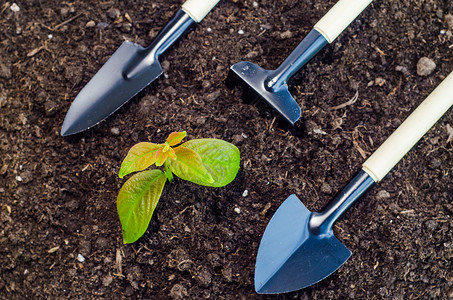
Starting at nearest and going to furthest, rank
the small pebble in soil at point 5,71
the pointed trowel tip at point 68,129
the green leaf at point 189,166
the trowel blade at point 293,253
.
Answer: the green leaf at point 189,166, the trowel blade at point 293,253, the pointed trowel tip at point 68,129, the small pebble in soil at point 5,71

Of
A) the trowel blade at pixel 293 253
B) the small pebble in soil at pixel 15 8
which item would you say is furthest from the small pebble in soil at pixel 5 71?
the trowel blade at pixel 293 253

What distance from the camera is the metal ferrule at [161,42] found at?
1.53 m

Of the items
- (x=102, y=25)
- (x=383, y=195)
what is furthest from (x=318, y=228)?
(x=102, y=25)

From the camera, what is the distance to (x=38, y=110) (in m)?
1.58

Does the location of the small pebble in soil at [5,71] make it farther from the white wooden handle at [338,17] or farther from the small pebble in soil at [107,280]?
the white wooden handle at [338,17]

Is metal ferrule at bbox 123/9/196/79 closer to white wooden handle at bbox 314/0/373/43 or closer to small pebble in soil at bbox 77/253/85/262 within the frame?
white wooden handle at bbox 314/0/373/43

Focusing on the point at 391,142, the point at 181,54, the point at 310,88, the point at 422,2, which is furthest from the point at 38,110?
the point at 422,2

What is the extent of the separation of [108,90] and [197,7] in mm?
387

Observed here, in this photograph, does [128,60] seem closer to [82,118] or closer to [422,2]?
[82,118]

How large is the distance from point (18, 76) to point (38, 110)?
14 cm

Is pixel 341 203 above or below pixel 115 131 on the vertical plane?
below

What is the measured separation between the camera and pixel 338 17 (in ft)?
4.71

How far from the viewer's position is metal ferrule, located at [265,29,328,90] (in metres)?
1.46

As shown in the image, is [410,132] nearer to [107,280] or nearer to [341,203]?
[341,203]
